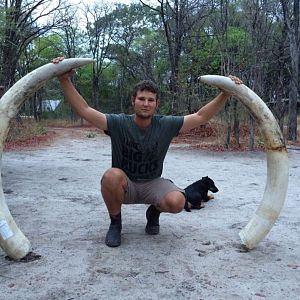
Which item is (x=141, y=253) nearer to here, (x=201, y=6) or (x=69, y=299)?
(x=69, y=299)

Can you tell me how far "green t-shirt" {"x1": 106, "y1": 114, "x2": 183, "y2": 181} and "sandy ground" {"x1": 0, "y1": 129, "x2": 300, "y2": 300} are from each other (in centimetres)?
64

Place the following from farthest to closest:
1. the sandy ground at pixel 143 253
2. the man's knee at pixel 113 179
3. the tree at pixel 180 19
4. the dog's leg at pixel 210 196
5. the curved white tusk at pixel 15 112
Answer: the tree at pixel 180 19, the dog's leg at pixel 210 196, the man's knee at pixel 113 179, the curved white tusk at pixel 15 112, the sandy ground at pixel 143 253

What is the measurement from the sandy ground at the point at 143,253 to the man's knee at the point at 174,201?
1.12 ft

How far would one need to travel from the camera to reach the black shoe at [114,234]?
139 inches

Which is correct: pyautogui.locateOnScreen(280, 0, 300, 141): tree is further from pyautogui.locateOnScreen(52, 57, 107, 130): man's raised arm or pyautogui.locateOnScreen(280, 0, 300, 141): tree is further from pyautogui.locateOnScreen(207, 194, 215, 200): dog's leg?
pyautogui.locateOnScreen(52, 57, 107, 130): man's raised arm

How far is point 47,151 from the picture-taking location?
455 inches

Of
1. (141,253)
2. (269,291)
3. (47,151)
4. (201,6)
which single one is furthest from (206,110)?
(201,6)

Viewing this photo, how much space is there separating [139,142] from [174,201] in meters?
0.58

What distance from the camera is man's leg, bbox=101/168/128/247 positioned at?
3.48m

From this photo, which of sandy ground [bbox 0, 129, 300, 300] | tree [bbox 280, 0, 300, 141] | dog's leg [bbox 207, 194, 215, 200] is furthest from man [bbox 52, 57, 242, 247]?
tree [bbox 280, 0, 300, 141]

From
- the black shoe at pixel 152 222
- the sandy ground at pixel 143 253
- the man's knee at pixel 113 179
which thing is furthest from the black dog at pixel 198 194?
the man's knee at pixel 113 179

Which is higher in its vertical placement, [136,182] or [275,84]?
[275,84]

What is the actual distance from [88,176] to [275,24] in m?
11.3

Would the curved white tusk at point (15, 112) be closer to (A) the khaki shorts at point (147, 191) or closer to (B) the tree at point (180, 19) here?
(A) the khaki shorts at point (147, 191)
